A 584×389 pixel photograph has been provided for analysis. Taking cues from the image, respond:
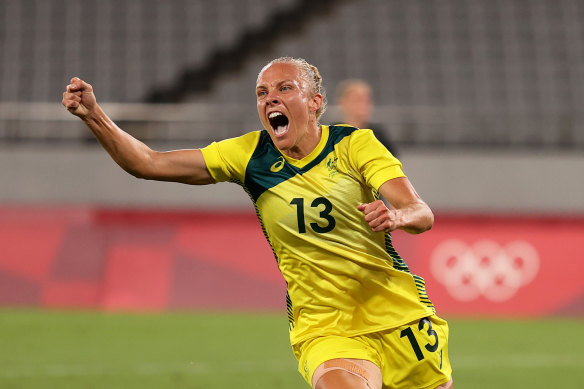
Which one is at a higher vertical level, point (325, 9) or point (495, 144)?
point (325, 9)

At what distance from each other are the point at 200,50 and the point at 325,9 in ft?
7.41

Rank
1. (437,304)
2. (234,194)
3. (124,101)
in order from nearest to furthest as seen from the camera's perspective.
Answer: (437,304) < (234,194) < (124,101)

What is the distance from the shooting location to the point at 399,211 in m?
3.40

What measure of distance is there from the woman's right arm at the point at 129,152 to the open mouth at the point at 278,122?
34 centimetres

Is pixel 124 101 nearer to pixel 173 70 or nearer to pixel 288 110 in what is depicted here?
pixel 173 70

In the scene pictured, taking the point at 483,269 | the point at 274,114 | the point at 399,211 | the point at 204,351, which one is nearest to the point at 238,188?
the point at 483,269

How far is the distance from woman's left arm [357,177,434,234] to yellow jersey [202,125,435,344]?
0.22 metres

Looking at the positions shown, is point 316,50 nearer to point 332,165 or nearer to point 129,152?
point 332,165

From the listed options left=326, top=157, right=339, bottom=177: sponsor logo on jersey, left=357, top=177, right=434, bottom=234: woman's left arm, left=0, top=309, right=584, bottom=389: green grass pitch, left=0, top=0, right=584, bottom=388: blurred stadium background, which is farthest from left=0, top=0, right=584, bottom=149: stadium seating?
left=357, top=177, right=434, bottom=234: woman's left arm

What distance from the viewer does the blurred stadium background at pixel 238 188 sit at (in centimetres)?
872

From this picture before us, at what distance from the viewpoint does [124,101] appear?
14719 mm

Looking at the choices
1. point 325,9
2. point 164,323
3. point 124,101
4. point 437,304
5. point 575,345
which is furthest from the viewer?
point 325,9

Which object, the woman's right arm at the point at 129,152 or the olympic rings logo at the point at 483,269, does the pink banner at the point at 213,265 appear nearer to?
the olympic rings logo at the point at 483,269

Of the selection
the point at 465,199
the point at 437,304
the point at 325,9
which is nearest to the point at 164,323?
the point at 437,304
